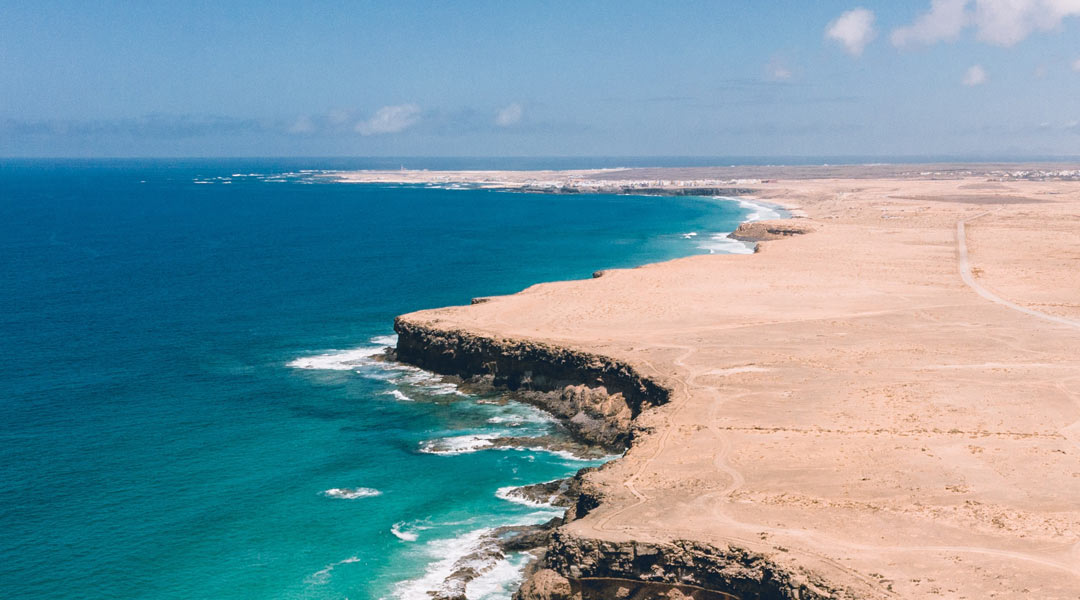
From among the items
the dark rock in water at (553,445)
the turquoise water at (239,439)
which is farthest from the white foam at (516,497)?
the dark rock in water at (553,445)

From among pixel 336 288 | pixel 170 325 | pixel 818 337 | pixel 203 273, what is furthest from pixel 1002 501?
pixel 203 273

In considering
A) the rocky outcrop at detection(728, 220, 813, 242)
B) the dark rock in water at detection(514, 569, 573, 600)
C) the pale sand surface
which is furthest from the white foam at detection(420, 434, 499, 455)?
the rocky outcrop at detection(728, 220, 813, 242)

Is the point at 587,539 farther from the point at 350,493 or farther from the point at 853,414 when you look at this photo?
the point at 853,414

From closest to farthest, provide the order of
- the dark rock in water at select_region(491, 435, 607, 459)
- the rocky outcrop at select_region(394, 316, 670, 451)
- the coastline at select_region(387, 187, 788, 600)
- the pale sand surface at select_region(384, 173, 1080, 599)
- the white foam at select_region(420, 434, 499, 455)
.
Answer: the pale sand surface at select_region(384, 173, 1080, 599) < the coastline at select_region(387, 187, 788, 600) < the dark rock in water at select_region(491, 435, 607, 459) < the white foam at select_region(420, 434, 499, 455) < the rocky outcrop at select_region(394, 316, 670, 451)

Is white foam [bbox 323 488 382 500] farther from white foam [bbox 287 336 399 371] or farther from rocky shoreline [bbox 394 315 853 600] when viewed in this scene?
white foam [bbox 287 336 399 371]

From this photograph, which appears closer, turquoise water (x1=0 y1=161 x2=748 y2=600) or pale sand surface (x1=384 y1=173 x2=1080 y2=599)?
pale sand surface (x1=384 y1=173 x2=1080 y2=599)

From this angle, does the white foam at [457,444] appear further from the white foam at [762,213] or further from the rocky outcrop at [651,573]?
the white foam at [762,213]
